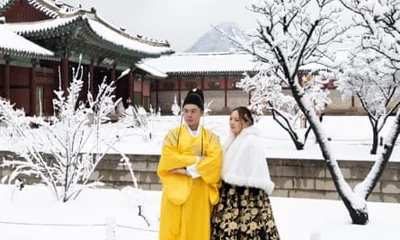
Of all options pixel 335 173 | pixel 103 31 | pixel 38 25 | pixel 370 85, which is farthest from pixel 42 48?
pixel 335 173

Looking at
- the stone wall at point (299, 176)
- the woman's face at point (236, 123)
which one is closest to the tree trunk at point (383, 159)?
the woman's face at point (236, 123)

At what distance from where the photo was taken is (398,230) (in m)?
6.00

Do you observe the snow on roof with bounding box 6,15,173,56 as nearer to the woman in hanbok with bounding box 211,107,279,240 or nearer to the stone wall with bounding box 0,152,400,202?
the stone wall with bounding box 0,152,400,202

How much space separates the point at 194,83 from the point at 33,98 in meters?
16.4

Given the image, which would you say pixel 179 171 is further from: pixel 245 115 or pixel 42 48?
pixel 42 48

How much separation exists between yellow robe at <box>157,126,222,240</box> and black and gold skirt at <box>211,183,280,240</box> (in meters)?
0.08

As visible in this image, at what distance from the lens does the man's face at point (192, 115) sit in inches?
147

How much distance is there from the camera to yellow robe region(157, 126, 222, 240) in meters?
3.62

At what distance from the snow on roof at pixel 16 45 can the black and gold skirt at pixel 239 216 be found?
13.3m

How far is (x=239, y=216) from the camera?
3736 mm

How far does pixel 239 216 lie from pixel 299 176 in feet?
25.1

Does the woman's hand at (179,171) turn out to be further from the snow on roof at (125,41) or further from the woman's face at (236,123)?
the snow on roof at (125,41)

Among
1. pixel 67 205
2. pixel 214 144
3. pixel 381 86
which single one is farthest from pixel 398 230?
pixel 381 86

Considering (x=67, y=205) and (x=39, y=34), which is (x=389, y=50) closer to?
(x=67, y=205)
